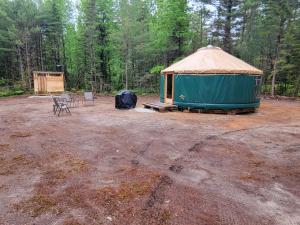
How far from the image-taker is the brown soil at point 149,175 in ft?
8.05

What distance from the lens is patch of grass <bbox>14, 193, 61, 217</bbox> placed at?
247 centimetres

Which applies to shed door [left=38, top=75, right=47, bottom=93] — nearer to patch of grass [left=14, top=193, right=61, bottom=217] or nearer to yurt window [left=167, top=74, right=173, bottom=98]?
yurt window [left=167, top=74, right=173, bottom=98]

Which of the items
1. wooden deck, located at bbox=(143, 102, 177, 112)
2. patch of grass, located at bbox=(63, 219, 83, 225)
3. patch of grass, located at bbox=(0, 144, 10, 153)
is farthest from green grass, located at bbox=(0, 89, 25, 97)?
patch of grass, located at bbox=(63, 219, 83, 225)

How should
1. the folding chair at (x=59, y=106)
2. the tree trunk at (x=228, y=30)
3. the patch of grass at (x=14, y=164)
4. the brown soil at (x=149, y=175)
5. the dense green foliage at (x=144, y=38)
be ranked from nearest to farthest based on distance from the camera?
the brown soil at (x=149, y=175) → the patch of grass at (x=14, y=164) → the folding chair at (x=59, y=106) → the dense green foliage at (x=144, y=38) → the tree trunk at (x=228, y=30)

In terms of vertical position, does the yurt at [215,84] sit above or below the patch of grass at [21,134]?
above

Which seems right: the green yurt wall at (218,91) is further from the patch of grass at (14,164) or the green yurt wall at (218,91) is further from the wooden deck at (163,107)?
the patch of grass at (14,164)

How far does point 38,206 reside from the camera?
2561 millimetres

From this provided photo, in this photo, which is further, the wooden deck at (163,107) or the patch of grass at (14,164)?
the wooden deck at (163,107)

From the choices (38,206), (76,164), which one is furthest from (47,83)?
(38,206)

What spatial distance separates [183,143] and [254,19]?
14.7 meters

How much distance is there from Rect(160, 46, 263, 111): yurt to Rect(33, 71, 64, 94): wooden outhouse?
9167mm

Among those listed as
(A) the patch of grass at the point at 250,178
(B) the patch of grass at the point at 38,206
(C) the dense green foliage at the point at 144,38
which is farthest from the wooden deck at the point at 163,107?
(B) the patch of grass at the point at 38,206

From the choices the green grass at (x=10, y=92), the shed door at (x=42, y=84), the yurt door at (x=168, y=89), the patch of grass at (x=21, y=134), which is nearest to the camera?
the patch of grass at (x=21, y=134)

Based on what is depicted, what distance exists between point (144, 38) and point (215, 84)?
311 inches
